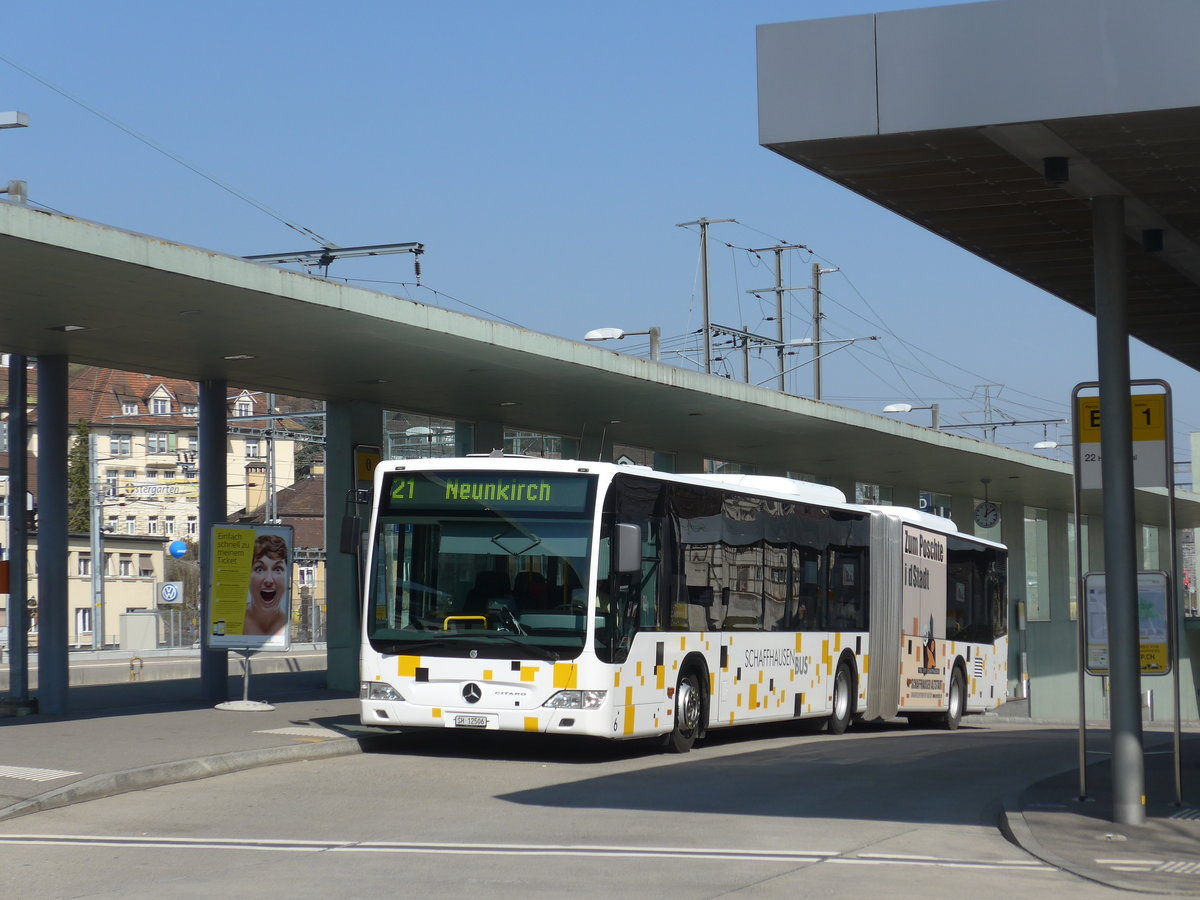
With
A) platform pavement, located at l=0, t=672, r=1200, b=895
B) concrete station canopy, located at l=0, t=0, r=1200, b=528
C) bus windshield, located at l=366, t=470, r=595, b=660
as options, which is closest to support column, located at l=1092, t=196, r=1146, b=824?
platform pavement, located at l=0, t=672, r=1200, b=895

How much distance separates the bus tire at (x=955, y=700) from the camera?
26.0 meters

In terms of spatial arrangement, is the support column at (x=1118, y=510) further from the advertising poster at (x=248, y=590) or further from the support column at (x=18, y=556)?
the support column at (x=18, y=556)

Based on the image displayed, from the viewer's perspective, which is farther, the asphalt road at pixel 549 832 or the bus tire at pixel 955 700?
the bus tire at pixel 955 700

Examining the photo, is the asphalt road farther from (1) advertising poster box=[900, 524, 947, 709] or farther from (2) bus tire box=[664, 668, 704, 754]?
(1) advertising poster box=[900, 524, 947, 709]

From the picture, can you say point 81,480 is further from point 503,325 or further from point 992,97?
point 992,97

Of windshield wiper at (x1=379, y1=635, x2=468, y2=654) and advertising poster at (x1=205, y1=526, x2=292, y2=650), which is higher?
advertising poster at (x1=205, y1=526, x2=292, y2=650)

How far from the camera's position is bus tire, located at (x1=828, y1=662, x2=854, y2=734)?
21984mm

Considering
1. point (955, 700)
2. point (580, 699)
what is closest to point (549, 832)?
point (580, 699)

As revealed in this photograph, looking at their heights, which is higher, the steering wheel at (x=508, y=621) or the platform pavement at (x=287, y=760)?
the steering wheel at (x=508, y=621)

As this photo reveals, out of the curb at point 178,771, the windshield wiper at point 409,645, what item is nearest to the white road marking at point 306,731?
the curb at point 178,771

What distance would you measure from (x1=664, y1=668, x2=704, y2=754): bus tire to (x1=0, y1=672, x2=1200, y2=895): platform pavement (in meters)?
3.16

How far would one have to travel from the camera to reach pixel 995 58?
9555 mm

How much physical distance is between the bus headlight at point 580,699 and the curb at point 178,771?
2.43 m

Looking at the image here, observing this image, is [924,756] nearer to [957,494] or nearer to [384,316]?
[384,316]
